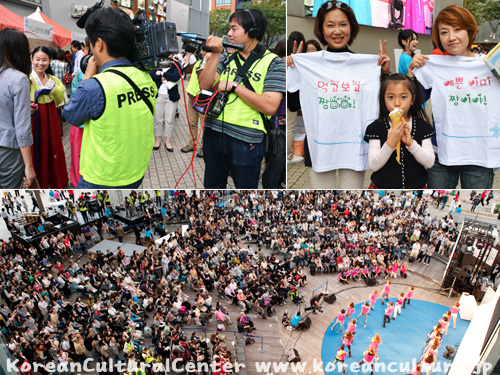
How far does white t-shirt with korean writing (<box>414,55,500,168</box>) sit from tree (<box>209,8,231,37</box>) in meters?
1.72

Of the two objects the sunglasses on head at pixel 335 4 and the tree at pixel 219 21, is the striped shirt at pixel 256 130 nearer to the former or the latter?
the tree at pixel 219 21

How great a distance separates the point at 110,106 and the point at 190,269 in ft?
26.1

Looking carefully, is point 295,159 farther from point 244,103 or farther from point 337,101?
point 244,103

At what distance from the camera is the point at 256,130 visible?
284 cm

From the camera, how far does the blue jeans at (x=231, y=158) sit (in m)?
2.92

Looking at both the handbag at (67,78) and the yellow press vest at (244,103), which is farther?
the handbag at (67,78)

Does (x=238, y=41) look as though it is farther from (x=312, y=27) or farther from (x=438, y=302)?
(x=438, y=302)

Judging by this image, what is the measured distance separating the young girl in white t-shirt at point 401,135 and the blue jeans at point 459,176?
23 centimetres

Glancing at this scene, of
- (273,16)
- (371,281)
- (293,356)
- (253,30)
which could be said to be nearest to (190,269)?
(293,356)

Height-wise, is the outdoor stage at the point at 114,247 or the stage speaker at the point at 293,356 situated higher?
A: the outdoor stage at the point at 114,247

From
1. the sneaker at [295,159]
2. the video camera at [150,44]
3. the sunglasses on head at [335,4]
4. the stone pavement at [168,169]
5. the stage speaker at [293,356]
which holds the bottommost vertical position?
the stage speaker at [293,356]

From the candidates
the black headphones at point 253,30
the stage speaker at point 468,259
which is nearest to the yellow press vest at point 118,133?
the black headphones at point 253,30

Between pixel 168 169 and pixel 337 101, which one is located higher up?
pixel 337 101

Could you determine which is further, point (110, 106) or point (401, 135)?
point (401, 135)
